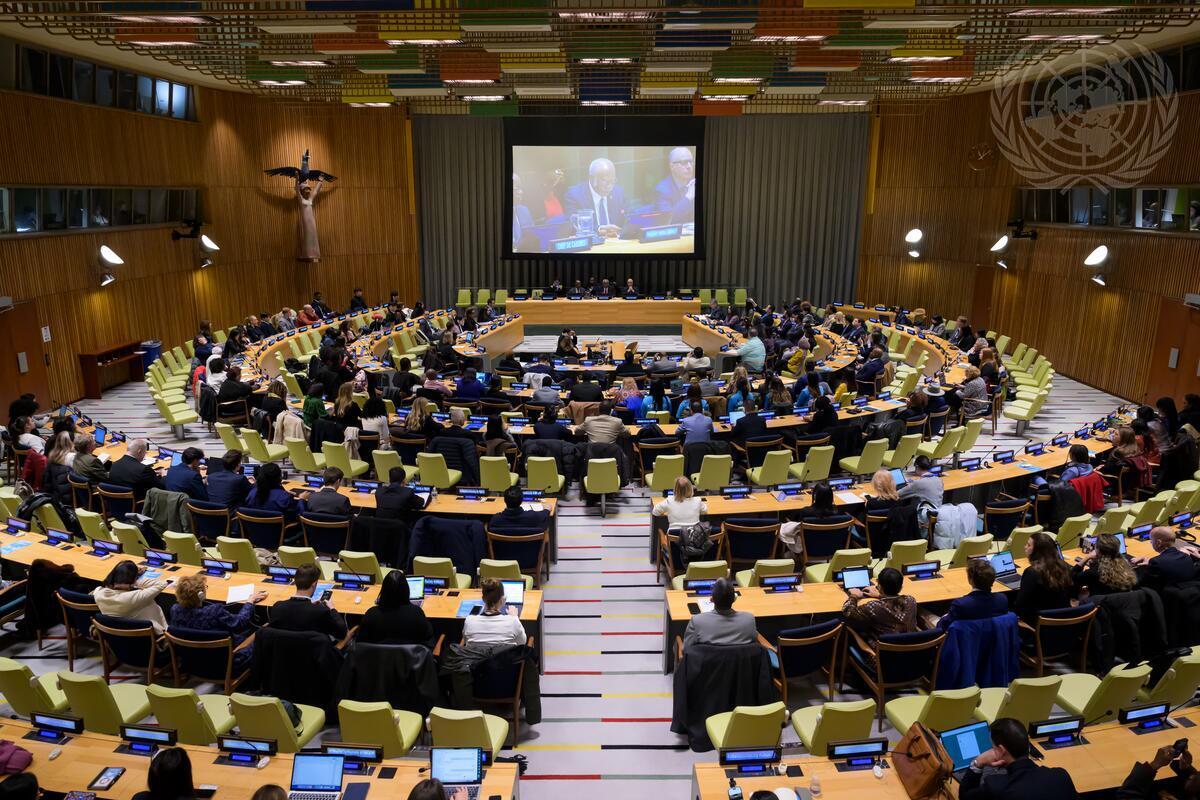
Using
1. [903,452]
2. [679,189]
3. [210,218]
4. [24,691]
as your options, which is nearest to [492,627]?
[24,691]

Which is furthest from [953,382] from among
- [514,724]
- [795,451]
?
[514,724]

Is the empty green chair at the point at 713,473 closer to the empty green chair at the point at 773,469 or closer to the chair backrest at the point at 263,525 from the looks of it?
the empty green chair at the point at 773,469

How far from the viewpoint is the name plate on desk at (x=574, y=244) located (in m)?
26.9

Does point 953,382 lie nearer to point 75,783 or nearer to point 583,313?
point 583,313

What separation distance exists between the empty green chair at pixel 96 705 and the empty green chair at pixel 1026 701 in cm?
561

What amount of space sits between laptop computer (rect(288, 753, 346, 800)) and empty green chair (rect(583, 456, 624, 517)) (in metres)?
6.03

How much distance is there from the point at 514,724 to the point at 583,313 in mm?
19799

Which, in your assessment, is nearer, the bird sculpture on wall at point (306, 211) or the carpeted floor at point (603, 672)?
the carpeted floor at point (603, 672)

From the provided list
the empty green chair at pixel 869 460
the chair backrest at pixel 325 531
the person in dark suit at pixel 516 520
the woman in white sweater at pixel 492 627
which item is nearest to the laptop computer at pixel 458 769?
the woman in white sweater at pixel 492 627

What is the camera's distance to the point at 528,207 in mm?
26844

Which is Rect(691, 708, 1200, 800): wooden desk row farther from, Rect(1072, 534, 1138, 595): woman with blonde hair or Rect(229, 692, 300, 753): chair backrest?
Rect(229, 692, 300, 753): chair backrest

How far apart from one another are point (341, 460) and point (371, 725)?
646cm

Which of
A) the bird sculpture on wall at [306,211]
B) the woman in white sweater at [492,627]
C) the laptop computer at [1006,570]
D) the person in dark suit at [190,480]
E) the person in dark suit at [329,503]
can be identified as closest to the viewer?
the woman in white sweater at [492,627]

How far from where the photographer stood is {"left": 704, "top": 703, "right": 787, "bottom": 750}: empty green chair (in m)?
5.00
